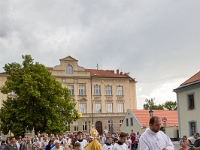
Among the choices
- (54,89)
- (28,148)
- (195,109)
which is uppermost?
(54,89)

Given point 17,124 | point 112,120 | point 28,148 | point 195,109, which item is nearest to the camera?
point 28,148

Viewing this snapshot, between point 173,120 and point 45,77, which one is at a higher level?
point 45,77

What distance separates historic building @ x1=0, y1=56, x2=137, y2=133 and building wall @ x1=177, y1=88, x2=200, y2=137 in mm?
26097

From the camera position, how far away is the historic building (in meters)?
63.0

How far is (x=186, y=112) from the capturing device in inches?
1412

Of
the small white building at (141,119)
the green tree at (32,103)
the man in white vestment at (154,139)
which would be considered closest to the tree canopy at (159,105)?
the small white building at (141,119)

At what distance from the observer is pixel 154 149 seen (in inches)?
258

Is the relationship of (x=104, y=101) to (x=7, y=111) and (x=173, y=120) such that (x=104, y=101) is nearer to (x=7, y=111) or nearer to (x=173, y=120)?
(x=173, y=120)

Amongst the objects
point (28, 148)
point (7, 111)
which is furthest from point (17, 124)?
point (28, 148)

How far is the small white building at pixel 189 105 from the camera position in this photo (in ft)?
111

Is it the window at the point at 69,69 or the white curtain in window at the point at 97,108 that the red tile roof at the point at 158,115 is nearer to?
the white curtain in window at the point at 97,108

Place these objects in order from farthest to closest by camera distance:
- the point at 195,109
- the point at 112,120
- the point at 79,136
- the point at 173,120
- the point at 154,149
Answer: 1. the point at 112,120
2. the point at 173,120
3. the point at 195,109
4. the point at 79,136
5. the point at 154,149

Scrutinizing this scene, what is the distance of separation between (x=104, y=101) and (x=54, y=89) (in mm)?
23070

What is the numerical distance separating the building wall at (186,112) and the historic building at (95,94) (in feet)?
85.6
